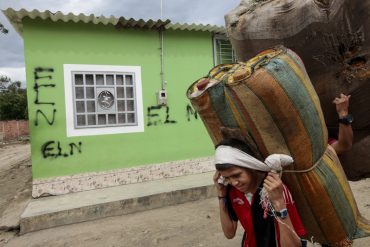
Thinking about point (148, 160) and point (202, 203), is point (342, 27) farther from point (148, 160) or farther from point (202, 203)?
point (148, 160)

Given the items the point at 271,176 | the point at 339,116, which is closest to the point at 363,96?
the point at 339,116

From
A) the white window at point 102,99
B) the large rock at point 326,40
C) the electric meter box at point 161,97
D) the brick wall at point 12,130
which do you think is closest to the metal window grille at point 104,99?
the white window at point 102,99

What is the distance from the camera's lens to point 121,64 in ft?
19.7

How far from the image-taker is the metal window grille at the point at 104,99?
5.71 meters

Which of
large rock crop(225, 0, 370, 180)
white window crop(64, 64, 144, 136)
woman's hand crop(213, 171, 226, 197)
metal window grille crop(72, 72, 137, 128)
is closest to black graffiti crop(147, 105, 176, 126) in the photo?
white window crop(64, 64, 144, 136)

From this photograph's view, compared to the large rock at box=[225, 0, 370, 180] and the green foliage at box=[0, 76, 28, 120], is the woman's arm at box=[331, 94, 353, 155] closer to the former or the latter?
the large rock at box=[225, 0, 370, 180]

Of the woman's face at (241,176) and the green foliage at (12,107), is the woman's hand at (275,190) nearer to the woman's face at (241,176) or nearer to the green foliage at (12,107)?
the woman's face at (241,176)

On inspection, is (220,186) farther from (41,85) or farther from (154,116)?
(154,116)

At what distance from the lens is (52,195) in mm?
5430

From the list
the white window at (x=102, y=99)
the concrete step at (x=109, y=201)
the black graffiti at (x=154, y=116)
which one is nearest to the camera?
the concrete step at (x=109, y=201)

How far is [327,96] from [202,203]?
3869 millimetres

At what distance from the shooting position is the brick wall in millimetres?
A: 21406

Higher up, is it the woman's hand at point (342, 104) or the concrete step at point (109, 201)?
the woman's hand at point (342, 104)

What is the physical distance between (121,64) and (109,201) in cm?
258
